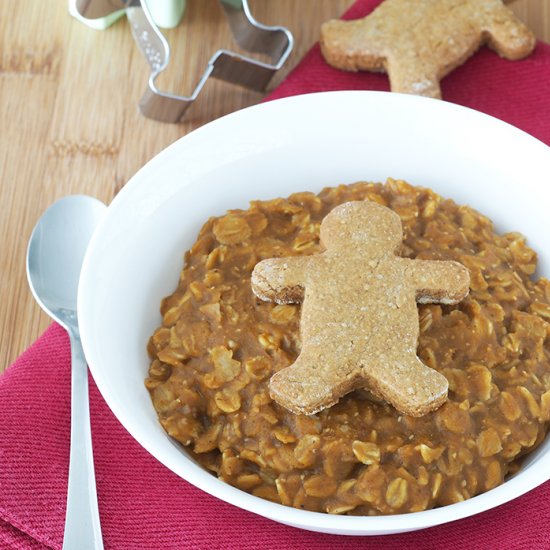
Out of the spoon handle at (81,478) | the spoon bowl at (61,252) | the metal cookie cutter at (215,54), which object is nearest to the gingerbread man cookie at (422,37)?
the metal cookie cutter at (215,54)

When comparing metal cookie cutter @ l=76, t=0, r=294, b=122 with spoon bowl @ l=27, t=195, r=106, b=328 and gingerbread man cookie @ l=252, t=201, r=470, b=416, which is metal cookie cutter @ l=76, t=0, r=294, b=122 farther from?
gingerbread man cookie @ l=252, t=201, r=470, b=416

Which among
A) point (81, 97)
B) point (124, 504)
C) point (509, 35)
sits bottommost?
point (124, 504)

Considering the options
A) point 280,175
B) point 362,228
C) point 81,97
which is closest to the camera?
point 362,228

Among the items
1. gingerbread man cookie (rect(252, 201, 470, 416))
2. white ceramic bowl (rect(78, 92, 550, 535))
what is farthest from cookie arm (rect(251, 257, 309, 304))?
white ceramic bowl (rect(78, 92, 550, 535))

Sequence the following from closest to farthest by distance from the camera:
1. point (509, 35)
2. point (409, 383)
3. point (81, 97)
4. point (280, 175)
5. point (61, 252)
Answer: point (409, 383) → point (280, 175) → point (61, 252) → point (509, 35) → point (81, 97)

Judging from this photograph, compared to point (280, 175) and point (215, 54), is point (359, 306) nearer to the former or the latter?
point (280, 175)

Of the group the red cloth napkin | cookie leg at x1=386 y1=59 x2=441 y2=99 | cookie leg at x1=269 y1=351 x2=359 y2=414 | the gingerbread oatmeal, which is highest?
cookie leg at x1=386 y1=59 x2=441 y2=99

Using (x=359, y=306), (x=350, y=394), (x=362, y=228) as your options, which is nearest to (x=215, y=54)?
(x=362, y=228)
